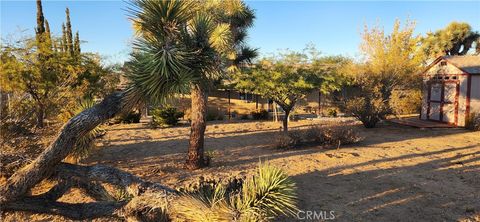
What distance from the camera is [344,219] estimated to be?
523 cm

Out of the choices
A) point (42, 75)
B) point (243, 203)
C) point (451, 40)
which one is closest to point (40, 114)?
point (42, 75)

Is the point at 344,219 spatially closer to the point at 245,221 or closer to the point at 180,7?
the point at 245,221

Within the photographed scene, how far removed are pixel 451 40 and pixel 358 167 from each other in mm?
28428

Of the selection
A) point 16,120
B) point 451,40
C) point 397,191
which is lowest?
point 397,191

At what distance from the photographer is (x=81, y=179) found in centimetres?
Answer: 437

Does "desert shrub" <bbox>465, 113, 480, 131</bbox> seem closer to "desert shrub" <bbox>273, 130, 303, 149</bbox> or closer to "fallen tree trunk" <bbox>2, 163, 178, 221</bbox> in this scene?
"desert shrub" <bbox>273, 130, 303, 149</bbox>

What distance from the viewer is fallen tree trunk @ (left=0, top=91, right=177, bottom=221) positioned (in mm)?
3889

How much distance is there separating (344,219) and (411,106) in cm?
1913

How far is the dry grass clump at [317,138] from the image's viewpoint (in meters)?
10.6

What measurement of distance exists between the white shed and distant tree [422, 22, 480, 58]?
14.6 m

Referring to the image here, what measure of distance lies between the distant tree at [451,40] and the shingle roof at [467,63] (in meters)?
14.0

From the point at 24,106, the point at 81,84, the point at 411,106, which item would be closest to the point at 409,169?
the point at 24,106

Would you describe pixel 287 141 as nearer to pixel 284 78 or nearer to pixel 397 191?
pixel 284 78

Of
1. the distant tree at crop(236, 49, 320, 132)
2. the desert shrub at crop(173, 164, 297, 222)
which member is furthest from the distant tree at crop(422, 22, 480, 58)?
the desert shrub at crop(173, 164, 297, 222)
